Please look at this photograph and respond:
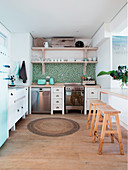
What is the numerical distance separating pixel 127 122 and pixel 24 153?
2064 mm

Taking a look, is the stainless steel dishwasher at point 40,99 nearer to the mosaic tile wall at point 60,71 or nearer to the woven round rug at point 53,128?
the woven round rug at point 53,128

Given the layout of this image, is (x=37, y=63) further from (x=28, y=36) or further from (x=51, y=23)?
(x=51, y=23)

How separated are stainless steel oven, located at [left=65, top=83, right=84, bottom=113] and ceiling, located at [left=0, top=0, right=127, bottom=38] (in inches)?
68.6

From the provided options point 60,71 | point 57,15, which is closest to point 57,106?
point 60,71

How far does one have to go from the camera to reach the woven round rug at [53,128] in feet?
7.29

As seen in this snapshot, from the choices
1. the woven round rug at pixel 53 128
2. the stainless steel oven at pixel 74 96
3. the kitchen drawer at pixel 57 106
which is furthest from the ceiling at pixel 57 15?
the woven round rug at pixel 53 128

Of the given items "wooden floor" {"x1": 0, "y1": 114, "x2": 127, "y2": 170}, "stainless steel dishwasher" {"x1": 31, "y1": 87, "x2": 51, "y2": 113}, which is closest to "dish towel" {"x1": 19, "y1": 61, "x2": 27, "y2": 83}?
"stainless steel dishwasher" {"x1": 31, "y1": 87, "x2": 51, "y2": 113}

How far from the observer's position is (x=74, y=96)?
3508 millimetres

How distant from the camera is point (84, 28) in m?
3.36

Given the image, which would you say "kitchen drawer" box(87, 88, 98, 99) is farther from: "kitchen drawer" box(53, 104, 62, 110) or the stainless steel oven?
"kitchen drawer" box(53, 104, 62, 110)

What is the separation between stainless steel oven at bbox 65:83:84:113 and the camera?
11.5 ft

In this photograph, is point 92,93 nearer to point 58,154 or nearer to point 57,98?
point 57,98

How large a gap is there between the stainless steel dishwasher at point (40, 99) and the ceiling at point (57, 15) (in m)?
1.80

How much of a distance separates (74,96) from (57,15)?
2.20 metres
